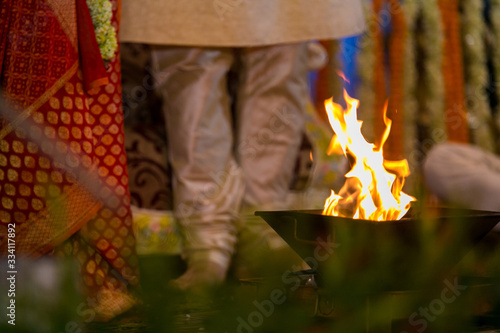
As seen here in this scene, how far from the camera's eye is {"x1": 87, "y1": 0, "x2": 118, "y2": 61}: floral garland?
5.37 feet

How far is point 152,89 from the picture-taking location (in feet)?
7.25

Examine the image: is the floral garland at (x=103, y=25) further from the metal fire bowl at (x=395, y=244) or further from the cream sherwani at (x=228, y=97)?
the metal fire bowl at (x=395, y=244)

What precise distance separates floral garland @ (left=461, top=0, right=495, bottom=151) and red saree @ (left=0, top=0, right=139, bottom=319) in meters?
1.76

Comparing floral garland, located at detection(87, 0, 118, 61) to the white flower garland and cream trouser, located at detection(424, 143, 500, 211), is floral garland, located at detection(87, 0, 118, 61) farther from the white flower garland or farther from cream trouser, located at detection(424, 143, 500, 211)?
the white flower garland

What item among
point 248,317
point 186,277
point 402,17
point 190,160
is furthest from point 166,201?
point 402,17

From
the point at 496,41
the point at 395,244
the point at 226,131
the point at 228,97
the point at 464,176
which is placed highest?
the point at 496,41

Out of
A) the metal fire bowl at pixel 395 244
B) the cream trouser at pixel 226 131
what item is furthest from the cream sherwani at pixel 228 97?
the metal fire bowl at pixel 395 244

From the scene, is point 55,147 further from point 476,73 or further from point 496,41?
point 496,41

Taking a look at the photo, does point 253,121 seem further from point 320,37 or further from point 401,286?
point 401,286

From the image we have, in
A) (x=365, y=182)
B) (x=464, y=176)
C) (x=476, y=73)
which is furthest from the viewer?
(x=476, y=73)

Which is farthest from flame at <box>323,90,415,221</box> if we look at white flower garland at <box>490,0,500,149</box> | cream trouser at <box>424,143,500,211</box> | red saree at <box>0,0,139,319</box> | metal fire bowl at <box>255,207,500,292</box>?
white flower garland at <box>490,0,500,149</box>

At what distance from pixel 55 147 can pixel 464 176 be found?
45.6 inches

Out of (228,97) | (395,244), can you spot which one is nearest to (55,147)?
(228,97)

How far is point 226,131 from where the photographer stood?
198 cm
